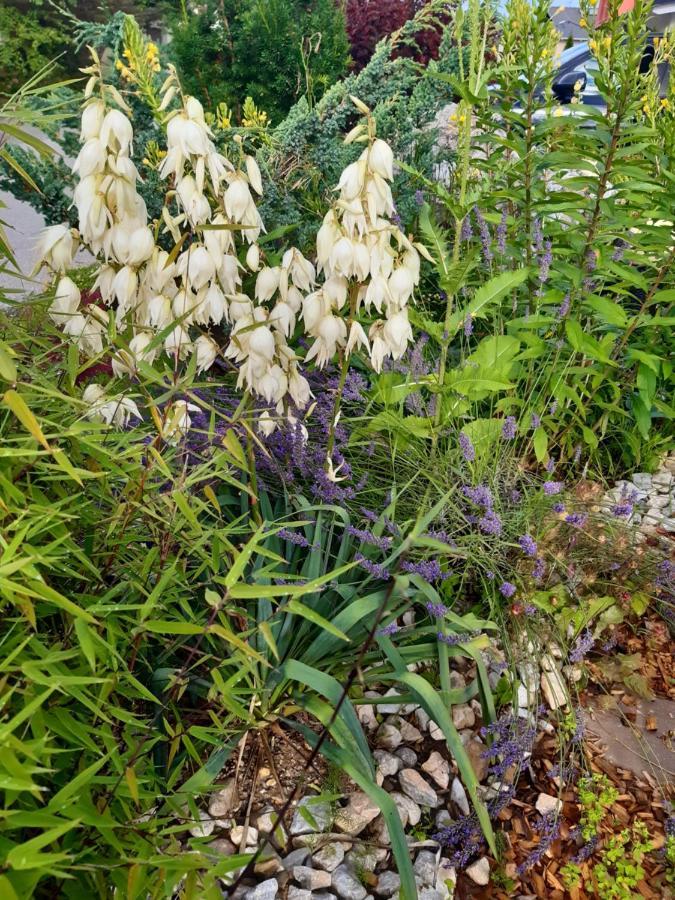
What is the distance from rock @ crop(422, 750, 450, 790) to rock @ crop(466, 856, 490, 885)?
0.65ft

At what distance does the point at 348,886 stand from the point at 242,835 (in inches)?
10.0

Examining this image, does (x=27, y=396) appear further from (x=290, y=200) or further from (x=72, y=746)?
(x=290, y=200)

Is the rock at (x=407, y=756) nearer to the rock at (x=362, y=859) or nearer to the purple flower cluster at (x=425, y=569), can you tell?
the rock at (x=362, y=859)

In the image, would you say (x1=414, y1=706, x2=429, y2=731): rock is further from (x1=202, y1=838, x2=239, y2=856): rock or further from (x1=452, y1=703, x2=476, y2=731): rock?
(x1=202, y1=838, x2=239, y2=856): rock

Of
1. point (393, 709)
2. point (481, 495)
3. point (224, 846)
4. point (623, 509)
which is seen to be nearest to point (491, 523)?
point (481, 495)

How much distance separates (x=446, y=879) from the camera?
157 cm

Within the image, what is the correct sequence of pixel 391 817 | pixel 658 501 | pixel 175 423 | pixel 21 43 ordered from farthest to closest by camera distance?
1. pixel 21 43
2. pixel 658 501
3. pixel 391 817
4. pixel 175 423

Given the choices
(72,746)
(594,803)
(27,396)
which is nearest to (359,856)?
(594,803)

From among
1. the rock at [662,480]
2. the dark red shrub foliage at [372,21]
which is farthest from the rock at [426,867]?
the dark red shrub foliage at [372,21]

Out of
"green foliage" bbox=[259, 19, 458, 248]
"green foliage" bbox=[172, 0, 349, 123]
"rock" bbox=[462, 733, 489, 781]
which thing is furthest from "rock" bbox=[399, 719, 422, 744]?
"green foliage" bbox=[172, 0, 349, 123]

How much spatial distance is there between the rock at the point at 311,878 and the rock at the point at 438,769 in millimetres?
373

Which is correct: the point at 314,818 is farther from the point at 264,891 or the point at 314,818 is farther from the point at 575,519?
the point at 575,519

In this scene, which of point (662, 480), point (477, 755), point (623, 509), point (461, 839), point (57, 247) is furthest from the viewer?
point (662, 480)

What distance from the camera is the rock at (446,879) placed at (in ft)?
5.12
